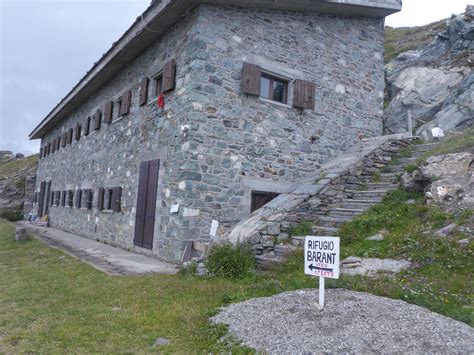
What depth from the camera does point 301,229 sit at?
7672mm

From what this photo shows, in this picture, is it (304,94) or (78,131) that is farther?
(78,131)

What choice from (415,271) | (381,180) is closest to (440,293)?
(415,271)

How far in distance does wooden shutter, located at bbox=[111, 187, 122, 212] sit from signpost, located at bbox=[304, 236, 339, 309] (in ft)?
27.1

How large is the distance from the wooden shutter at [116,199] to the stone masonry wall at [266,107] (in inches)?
151

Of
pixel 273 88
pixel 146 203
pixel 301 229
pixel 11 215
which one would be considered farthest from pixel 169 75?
pixel 11 215

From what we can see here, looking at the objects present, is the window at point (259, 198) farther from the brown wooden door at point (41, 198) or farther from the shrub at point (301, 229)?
the brown wooden door at point (41, 198)

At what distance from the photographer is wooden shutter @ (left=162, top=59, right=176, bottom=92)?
30.4 feet

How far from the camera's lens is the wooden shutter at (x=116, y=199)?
11.6m

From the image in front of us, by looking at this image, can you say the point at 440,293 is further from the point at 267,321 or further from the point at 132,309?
the point at 132,309

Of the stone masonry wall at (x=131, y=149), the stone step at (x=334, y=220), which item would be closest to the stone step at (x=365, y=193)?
the stone step at (x=334, y=220)

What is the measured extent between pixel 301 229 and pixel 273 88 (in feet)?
13.8

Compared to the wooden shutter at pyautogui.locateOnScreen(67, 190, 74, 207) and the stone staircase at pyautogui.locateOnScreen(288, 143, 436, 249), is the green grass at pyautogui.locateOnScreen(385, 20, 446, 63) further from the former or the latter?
the wooden shutter at pyautogui.locateOnScreen(67, 190, 74, 207)

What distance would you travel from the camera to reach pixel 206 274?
261 inches

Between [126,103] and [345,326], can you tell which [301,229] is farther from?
[126,103]
